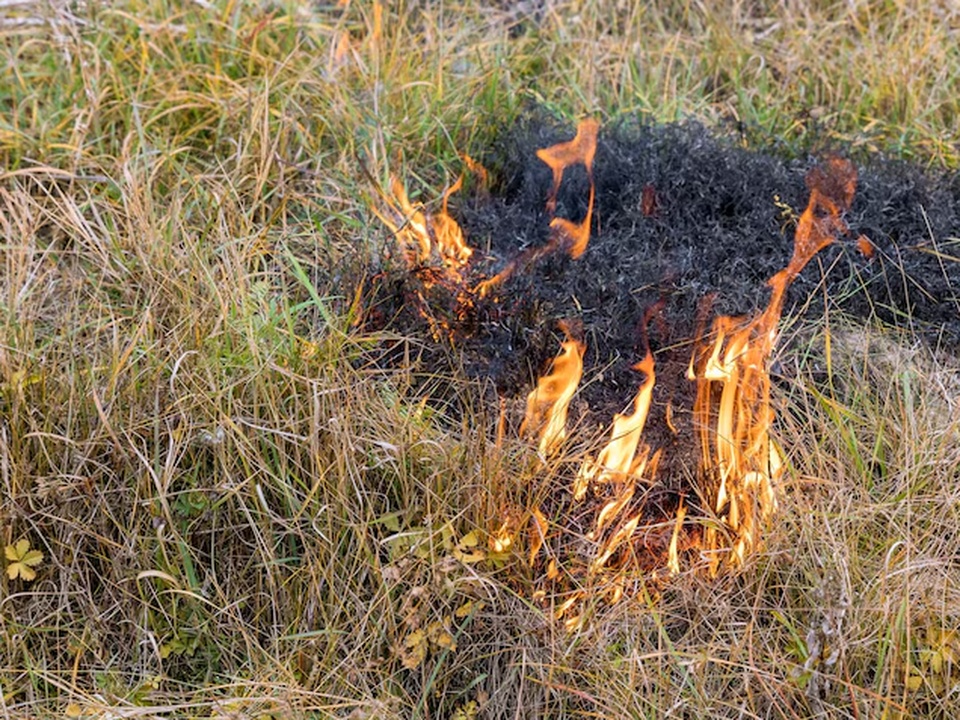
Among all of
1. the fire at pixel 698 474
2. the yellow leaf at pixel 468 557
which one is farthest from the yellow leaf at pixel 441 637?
the fire at pixel 698 474

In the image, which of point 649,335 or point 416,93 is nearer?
point 649,335

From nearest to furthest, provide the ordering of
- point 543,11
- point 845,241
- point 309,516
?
point 309,516 < point 845,241 < point 543,11

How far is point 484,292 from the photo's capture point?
3150 mm

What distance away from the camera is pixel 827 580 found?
96.8 inches

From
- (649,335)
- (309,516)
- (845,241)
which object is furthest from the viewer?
(845,241)

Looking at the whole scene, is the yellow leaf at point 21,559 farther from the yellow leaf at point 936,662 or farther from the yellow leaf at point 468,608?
the yellow leaf at point 936,662

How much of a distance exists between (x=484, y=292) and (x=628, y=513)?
76 cm

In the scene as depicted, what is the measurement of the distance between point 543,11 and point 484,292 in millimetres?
1802

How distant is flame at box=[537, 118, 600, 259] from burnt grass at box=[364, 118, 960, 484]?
4 centimetres

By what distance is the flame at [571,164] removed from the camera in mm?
3428

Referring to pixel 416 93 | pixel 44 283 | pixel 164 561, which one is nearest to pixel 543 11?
pixel 416 93

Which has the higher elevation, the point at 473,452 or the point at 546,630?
the point at 473,452

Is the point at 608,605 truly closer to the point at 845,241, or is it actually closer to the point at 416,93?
the point at 845,241

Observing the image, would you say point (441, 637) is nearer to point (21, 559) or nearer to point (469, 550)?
point (469, 550)
